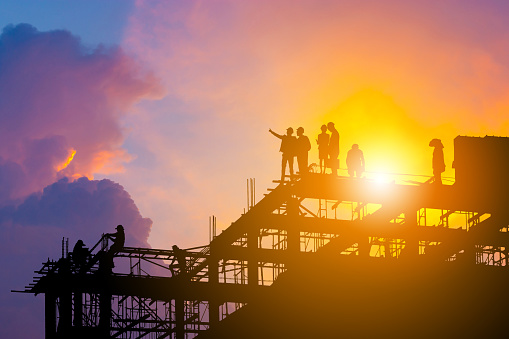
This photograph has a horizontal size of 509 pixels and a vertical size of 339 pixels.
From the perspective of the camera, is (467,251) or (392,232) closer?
(392,232)

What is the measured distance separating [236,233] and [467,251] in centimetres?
1086

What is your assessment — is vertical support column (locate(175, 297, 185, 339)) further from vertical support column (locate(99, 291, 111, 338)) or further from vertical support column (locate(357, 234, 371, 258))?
vertical support column (locate(357, 234, 371, 258))

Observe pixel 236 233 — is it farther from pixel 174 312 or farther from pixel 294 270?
pixel 294 270

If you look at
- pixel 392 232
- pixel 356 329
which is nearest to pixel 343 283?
pixel 356 329

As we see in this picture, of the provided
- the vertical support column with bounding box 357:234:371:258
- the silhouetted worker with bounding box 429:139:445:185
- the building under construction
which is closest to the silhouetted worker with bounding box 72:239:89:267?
the building under construction

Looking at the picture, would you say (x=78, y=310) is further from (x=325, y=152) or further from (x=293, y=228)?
(x=325, y=152)

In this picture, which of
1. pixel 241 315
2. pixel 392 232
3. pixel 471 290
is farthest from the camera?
pixel 392 232

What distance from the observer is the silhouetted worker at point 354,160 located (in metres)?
34.9

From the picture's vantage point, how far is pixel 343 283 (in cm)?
2459

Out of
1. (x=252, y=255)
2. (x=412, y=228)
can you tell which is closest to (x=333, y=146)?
(x=412, y=228)

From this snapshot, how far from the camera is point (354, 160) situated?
→ 115ft

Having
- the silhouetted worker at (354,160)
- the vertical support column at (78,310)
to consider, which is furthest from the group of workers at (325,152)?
the vertical support column at (78,310)

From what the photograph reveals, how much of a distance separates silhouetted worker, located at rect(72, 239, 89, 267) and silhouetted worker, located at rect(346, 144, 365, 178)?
1659cm

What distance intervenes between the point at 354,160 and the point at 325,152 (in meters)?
2.21
